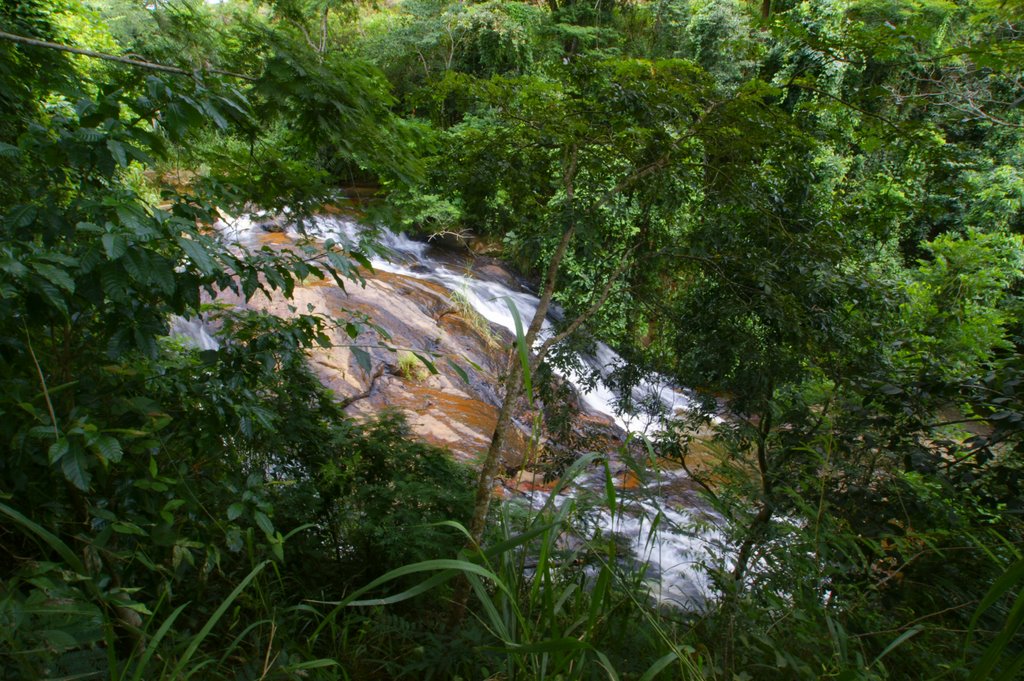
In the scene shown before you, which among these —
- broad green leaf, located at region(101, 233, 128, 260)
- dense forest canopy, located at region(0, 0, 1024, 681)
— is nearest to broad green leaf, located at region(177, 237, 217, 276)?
dense forest canopy, located at region(0, 0, 1024, 681)

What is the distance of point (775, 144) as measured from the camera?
3.10 m

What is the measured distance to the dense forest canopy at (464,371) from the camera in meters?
1.42

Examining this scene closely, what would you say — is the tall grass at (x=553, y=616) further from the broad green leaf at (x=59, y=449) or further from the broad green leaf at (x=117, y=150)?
the broad green leaf at (x=117, y=150)

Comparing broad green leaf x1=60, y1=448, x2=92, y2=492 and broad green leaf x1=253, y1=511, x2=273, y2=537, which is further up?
broad green leaf x1=60, y1=448, x2=92, y2=492

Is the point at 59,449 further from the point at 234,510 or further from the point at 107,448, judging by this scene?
the point at 234,510

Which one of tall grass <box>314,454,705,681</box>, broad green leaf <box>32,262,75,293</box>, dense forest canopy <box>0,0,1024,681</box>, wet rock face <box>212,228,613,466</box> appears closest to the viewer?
tall grass <box>314,454,705,681</box>

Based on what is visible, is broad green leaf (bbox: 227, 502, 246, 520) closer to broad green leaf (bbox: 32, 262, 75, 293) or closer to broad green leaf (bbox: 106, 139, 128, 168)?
broad green leaf (bbox: 32, 262, 75, 293)

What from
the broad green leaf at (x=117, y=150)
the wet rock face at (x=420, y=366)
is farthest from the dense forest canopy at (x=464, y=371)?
the wet rock face at (x=420, y=366)

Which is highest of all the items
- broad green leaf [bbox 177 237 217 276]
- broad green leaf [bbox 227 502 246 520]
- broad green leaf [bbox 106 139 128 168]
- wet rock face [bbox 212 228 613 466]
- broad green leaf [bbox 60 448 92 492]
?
broad green leaf [bbox 106 139 128 168]

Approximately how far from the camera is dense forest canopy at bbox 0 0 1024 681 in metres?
1.42

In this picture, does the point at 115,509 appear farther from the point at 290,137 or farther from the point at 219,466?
the point at 290,137

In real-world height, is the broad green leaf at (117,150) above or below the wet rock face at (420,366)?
above

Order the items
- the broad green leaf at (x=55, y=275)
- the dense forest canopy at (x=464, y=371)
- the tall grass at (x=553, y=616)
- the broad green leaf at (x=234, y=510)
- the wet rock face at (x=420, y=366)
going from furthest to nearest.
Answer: the wet rock face at (x=420, y=366) < the broad green leaf at (x=234, y=510) < the dense forest canopy at (x=464, y=371) < the broad green leaf at (x=55, y=275) < the tall grass at (x=553, y=616)

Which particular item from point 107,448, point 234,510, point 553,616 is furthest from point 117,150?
point 553,616
